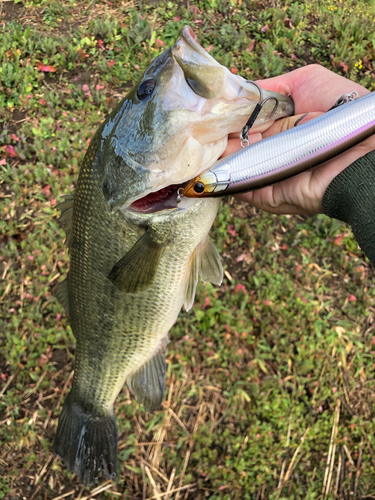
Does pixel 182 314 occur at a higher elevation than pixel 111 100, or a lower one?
lower

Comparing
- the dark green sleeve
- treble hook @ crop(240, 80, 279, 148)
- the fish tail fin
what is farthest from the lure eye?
the fish tail fin

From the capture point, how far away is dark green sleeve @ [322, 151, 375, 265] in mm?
1815

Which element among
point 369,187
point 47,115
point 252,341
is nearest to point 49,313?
point 252,341

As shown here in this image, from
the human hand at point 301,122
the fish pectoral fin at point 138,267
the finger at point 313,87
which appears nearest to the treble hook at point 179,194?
the fish pectoral fin at point 138,267

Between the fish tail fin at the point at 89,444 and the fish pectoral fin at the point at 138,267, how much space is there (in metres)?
1.10

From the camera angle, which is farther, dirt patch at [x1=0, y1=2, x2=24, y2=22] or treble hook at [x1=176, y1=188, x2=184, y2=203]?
dirt patch at [x1=0, y1=2, x2=24, y2=22]

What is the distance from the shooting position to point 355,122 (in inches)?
63.4

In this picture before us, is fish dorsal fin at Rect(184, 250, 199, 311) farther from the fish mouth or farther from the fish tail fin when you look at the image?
the fish tail fin

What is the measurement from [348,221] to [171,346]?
2186 millimetres

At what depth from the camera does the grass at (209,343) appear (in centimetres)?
326

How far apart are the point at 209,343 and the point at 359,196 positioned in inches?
85.5

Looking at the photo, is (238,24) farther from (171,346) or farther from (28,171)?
(171,346)

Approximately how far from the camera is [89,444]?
2559mm

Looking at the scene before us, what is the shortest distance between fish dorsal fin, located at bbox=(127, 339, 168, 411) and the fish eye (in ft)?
5.01
